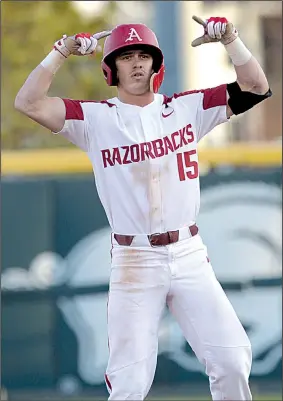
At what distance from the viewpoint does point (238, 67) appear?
441 cm

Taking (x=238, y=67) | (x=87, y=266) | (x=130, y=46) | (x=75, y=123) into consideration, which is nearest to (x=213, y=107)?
(x=238, y=67)

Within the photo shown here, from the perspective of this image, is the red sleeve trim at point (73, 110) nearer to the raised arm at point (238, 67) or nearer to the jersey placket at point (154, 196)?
the jersey placket at point (154, 196)

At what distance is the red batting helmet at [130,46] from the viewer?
173 inches

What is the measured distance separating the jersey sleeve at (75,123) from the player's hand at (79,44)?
0.25 m

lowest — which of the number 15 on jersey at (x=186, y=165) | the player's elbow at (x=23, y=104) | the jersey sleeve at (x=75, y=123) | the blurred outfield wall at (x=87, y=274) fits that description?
the blurred outfield wall at (x=87, y=274)

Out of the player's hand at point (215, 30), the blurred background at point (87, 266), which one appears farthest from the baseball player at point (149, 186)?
the blurred background at point (87, 266)

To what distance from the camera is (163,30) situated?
11109 millimetres

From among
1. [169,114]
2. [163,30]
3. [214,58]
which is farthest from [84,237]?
[214,58]

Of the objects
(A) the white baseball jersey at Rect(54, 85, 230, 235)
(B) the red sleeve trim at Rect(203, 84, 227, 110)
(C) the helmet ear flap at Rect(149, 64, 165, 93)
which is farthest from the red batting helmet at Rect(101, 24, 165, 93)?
(B) the red sleeve trim at Rect(203, 84, 227, 110)

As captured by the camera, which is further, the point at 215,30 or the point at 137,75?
the point at 137,75

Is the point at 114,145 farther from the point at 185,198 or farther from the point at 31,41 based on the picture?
the point at 31,41

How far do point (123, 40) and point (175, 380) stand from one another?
4642 mm

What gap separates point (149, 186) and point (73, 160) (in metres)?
4.29

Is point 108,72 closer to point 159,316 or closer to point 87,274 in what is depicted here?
point 159,316
